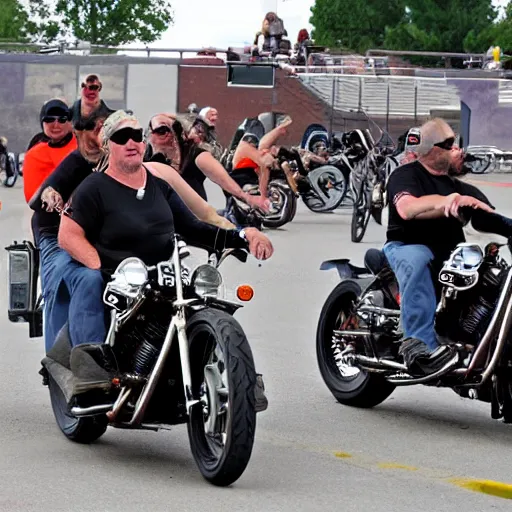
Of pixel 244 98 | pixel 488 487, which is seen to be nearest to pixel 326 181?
pixel 488 487

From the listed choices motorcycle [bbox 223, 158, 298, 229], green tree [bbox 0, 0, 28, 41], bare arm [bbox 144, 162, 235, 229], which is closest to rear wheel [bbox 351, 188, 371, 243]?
motorcycle [bbox 223, 158, 298, 229]

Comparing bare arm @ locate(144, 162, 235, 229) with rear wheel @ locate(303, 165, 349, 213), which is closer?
bare arm @ locate(144, 162, 235, 229)

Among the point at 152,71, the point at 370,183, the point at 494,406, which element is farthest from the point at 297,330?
the point at 152,71

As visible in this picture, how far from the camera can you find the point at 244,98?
4809 cm

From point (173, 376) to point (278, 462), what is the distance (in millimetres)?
725

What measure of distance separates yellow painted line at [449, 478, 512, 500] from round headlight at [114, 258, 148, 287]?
1584mm

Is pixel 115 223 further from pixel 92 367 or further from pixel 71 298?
pixel 92 367

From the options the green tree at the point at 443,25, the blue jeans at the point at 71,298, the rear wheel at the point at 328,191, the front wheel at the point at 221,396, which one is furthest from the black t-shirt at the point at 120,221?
the green tree at the point at 443,25

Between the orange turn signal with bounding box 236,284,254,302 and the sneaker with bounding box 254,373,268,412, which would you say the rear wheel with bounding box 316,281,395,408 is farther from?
the sneaker with bounding box 254,373,268,412

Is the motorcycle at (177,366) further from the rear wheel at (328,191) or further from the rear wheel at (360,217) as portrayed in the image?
the rear wheel at (328,191)

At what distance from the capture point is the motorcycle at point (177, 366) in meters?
6.40

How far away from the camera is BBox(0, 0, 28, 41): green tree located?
251 feet

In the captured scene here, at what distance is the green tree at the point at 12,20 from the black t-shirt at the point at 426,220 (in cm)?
6825

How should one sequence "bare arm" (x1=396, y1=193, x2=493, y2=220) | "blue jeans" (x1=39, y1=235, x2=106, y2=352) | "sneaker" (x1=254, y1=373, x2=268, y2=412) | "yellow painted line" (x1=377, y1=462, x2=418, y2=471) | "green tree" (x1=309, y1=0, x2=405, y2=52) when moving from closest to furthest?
"sneaker" (x1=254, y1=373, x2=268, y2=412) → "yellow painted line" (x1=377, y1=462, x2=418, y2=471) → "blue jeans" (x1=39, y1=235, x2=106, y2=352) → "bare arm" (x1=396, y1=193, x2=493, y2=220) → "green tree" (x1=309, y1=0, x2=405, y2=52)
